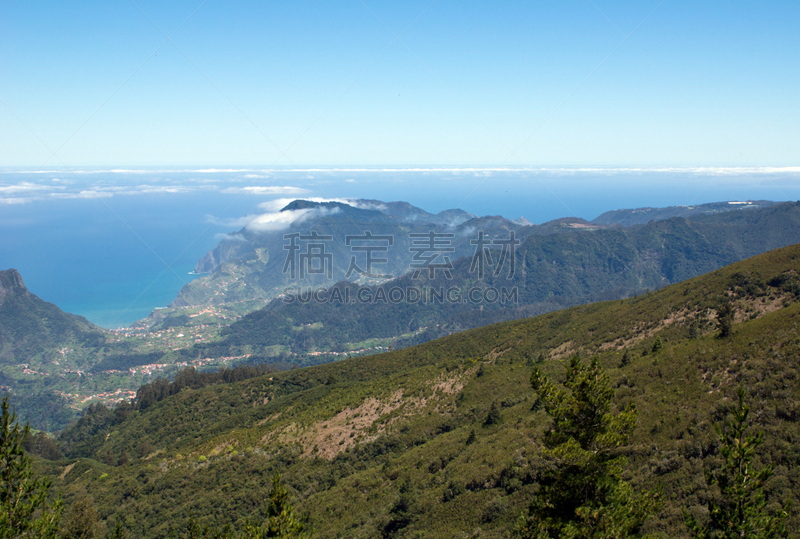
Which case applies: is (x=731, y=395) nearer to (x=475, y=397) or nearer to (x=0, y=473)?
(x=475, y=397)

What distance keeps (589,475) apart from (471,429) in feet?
72.7

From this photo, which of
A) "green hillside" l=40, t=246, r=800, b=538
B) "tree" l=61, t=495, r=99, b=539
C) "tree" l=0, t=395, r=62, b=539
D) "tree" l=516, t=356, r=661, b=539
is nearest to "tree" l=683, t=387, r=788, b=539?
"tree" l=516, t=356, r=661, b=539

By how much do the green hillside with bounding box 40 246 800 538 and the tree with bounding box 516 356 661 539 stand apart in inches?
65.4

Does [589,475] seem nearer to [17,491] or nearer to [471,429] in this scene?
[17,491]

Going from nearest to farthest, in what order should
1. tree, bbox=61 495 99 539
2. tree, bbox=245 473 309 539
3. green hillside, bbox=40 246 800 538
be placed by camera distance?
tree, bbox=245 473 309 539
green hillside, bbox=40 246 800 538
tree, bbox=61 495 99 539

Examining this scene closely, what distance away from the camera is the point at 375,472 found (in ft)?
113

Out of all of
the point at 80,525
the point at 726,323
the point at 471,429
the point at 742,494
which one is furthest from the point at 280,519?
the point at 726,323

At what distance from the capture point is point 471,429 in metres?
33.7

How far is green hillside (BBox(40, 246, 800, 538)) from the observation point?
20656mm

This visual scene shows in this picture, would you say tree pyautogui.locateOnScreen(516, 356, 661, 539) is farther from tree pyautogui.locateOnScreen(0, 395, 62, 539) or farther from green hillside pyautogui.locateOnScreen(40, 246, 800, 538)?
tree pyautogui.locateOnScreen(0, 395, 62, 539)

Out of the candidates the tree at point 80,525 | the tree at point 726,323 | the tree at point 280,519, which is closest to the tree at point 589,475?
the tree at point 280,519

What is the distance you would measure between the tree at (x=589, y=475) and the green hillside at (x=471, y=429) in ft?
5.45

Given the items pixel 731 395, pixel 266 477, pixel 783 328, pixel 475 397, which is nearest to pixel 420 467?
pixel 475 397

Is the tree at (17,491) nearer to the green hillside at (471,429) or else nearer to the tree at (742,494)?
the green hillside at (471,429)
